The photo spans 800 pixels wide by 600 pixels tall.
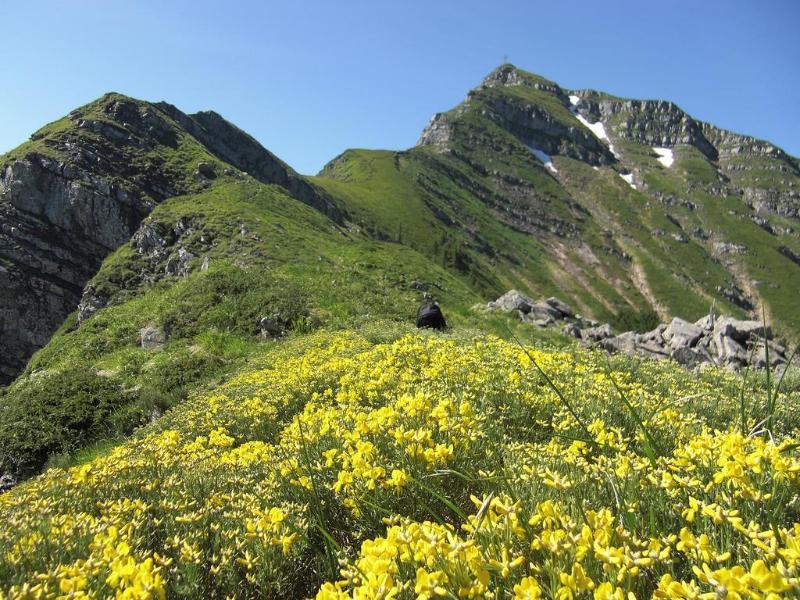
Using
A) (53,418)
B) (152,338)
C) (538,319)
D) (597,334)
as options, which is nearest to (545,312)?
(538,319)

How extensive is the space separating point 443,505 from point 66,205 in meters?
54.0

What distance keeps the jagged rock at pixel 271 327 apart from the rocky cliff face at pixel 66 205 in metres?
34.4

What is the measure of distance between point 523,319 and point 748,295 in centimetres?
16969

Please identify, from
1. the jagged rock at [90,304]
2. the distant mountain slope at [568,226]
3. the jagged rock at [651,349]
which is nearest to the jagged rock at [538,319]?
the jagged rock at [651,349]

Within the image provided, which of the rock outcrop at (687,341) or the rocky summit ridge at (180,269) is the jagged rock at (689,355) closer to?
the rock outcrop at (687,341)

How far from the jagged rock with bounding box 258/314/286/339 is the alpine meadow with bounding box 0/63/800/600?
0.12m

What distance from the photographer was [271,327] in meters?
18.6

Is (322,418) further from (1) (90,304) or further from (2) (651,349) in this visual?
(1) (90,304)

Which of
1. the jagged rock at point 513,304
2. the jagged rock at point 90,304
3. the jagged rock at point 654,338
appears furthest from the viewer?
the jagged rock at point 90,304

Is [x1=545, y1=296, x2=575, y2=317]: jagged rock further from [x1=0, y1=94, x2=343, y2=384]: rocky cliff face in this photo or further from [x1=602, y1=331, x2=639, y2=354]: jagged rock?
[x1=0, y1=94, x2=343, y2=384]: rocky cliff face

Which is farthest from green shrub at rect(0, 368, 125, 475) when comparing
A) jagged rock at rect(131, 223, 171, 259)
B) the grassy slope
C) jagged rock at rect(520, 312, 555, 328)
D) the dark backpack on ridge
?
jagged rock at rect(131, 223, 171, 259)

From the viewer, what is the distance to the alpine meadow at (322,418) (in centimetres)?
228

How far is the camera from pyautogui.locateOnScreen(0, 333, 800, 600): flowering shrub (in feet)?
6.63

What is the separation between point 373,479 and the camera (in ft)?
11.1
